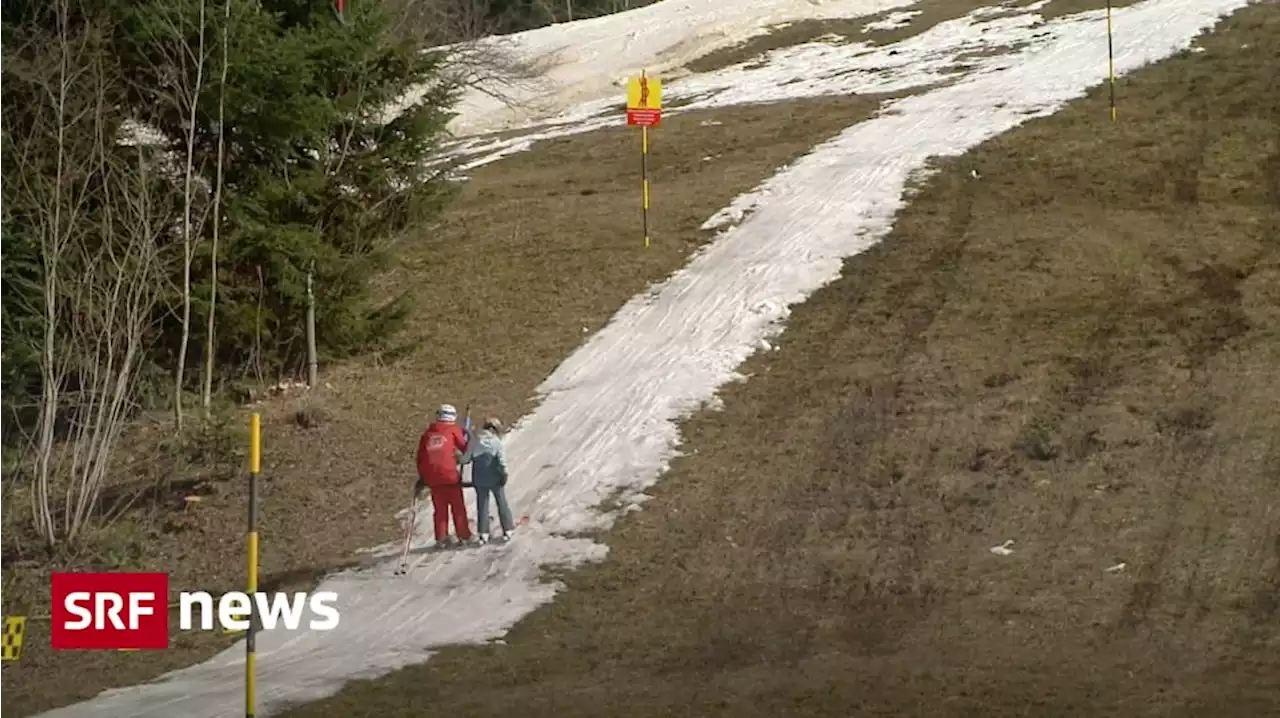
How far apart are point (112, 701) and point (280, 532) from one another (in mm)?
4952

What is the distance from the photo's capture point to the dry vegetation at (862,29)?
44312 mm

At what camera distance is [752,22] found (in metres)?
Answer: 51.8

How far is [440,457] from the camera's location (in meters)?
15.4

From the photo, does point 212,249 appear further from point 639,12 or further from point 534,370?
point 639,12

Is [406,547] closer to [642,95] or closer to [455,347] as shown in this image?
[455,347]

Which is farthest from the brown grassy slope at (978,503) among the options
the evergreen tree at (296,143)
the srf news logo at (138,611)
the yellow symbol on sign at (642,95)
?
the evergreen tree at (296,143)

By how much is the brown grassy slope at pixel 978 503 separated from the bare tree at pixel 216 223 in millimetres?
6013

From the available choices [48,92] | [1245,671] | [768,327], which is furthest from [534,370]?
[1245,671]

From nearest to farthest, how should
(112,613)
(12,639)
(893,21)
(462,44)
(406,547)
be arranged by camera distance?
(12,639) → (112,613) → (406,547) → (462,44) → (893,21)

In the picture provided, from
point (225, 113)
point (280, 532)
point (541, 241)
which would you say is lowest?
point (280, 532)

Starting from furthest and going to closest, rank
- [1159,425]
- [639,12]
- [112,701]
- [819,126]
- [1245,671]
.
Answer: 1. [639,12]
2. [819,126]
3. [1159,425]
4. [112,701]
5. [1245,671]

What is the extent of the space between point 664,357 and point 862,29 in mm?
29288

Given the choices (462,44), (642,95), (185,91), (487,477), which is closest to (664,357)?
(642,95)

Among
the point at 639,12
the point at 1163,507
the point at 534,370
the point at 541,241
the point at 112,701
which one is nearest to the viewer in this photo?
the point at 112,701
